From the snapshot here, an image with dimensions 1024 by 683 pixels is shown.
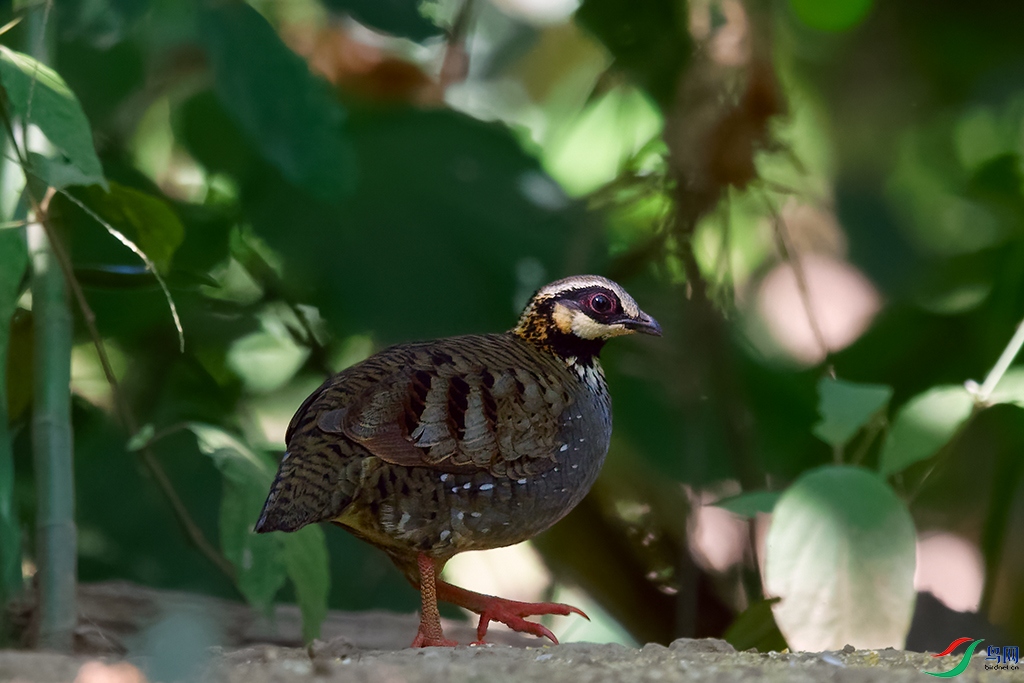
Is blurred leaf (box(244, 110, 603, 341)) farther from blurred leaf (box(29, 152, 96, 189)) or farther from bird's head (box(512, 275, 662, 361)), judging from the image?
blurred leaf (box(29, 152, 96, 189))

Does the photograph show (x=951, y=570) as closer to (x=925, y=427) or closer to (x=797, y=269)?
(x=797, y=269)

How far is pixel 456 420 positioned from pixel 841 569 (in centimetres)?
96

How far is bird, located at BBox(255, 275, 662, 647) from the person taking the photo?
6.79 ft

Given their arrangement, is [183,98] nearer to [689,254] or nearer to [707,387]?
[689,254]

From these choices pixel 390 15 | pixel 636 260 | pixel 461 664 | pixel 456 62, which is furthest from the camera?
pixel 456 62

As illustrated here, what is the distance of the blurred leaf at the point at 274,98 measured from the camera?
282 cm

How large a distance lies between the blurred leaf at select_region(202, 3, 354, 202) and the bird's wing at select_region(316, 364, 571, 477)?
940 mm

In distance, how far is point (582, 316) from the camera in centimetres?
244

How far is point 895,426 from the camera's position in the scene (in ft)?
9.46

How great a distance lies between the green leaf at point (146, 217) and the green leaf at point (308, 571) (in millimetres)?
700

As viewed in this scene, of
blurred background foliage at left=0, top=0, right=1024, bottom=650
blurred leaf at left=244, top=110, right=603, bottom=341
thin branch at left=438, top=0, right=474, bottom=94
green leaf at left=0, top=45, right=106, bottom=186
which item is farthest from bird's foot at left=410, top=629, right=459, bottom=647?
thin branch at left=438, top=0, right=474, bottom=94

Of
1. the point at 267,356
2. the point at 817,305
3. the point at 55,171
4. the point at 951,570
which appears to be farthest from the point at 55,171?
the point at 951,570

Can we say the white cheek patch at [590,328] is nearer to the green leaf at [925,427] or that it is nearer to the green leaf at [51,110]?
the green leaf at [925,427]

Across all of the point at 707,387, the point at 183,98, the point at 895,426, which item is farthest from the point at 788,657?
the point at 183,98
